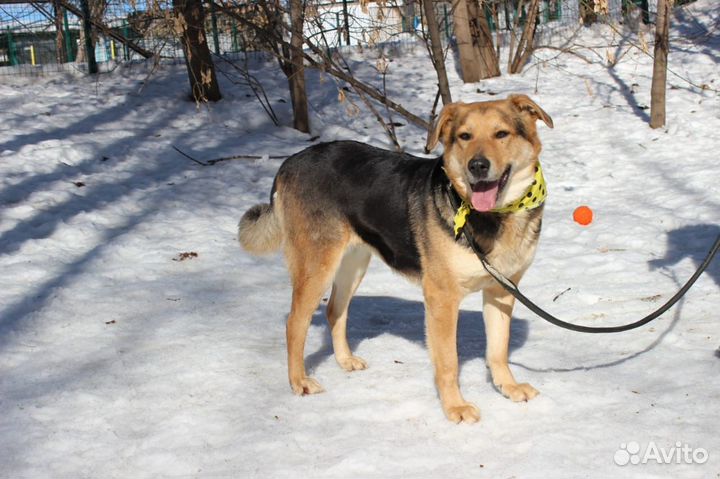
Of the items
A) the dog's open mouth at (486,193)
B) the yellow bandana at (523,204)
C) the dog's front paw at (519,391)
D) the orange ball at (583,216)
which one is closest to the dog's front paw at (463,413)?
the dog's front paw at (519,391)

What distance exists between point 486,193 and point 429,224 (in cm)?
42

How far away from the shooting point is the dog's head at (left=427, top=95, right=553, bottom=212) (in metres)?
3.74

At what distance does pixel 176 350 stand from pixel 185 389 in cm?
62

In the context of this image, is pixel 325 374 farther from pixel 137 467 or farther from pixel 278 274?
pixel 278 274

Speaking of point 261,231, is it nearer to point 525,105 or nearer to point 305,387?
point 305,387

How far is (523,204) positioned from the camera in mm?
3953

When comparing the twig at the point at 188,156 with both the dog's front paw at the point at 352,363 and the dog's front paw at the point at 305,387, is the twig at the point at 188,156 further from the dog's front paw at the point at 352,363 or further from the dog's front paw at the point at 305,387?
the dog's front paw at the point at 305,387

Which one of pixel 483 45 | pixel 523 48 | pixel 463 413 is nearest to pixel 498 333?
pixel 463 413

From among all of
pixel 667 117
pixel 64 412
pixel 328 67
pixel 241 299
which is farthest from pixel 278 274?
pixel 667 117

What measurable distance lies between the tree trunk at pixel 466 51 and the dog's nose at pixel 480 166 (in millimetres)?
10082

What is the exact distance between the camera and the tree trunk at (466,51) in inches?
523

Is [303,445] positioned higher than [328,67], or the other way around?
[328,67]

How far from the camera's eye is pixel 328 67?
22.9ft

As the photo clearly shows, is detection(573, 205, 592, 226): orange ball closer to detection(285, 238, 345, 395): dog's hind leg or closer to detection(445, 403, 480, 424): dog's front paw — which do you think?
detection(285, 238, 345, 395): dog's hind leg
